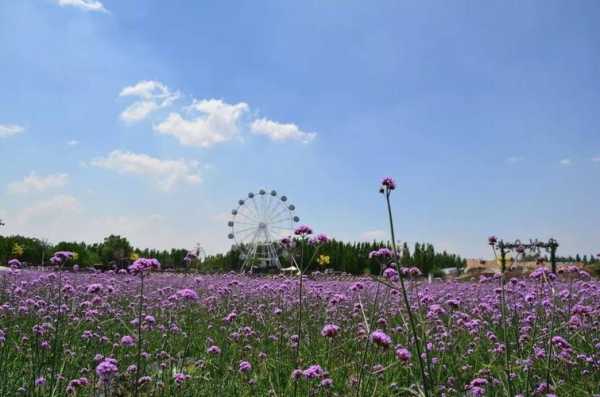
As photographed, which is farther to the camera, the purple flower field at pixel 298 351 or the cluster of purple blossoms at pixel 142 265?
the purple flower field at pixel 298 351

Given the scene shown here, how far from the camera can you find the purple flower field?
404 cm

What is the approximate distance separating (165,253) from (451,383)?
53.8 meters

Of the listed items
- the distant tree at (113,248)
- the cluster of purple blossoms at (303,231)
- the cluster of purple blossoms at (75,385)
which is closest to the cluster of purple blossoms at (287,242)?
the cluster of purple blossoms at (303,231)

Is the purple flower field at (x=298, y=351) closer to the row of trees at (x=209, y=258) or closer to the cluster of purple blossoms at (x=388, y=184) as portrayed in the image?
the cluster of purple blossoms at (x=388, y=184)

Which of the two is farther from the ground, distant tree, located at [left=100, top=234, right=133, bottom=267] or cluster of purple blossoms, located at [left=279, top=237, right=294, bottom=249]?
distant tree, located at [left=100, top=234, right=133, bottom=267]

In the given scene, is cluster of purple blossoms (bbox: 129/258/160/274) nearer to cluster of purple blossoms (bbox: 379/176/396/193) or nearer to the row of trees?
cluster of purple blossoms (bbox: 379/176/396/193)

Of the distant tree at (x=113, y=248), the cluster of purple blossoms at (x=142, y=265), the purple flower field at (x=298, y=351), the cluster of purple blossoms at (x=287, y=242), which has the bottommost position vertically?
the purple flower field at (x=298, y=351)

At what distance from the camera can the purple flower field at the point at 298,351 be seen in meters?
4.04

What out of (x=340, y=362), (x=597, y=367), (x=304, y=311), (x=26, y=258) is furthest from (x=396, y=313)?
(x=26, y=258)

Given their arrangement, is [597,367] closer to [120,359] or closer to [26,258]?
[120,359]

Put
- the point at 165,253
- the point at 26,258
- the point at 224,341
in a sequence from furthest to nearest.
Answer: the point at 165,253 < the point at 26,258 < the point at 224,341

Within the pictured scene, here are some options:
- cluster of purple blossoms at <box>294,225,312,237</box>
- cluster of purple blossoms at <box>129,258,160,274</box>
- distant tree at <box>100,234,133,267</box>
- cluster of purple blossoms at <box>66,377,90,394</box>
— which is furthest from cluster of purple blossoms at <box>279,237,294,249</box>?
distant tree at <box>100,234,133,267</box>

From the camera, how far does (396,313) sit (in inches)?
368

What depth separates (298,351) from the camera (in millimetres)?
3977
